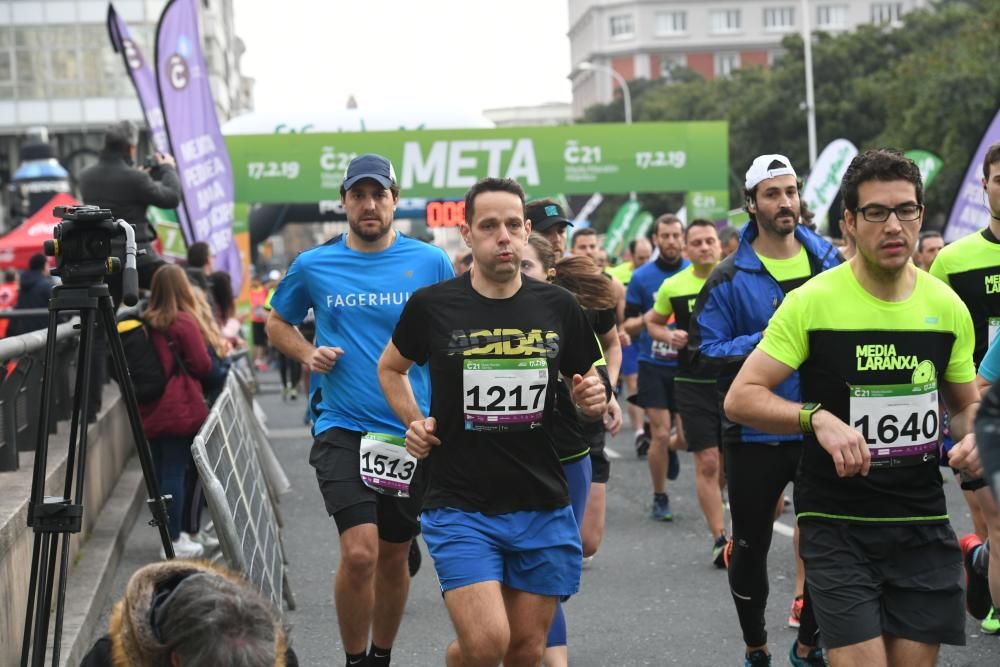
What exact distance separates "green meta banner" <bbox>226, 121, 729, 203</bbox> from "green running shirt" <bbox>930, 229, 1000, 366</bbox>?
68.7 ft

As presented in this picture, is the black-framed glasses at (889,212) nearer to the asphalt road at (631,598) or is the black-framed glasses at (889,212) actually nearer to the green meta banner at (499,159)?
the asphalt road at (631,598)

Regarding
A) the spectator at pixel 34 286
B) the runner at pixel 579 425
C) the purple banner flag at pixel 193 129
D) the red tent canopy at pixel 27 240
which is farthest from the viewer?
the red tent canopy at pixel 27 240

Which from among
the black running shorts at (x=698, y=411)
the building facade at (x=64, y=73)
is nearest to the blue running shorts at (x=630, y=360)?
the black running shorts at (x=698, y=411)

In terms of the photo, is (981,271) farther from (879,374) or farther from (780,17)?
(780,17)

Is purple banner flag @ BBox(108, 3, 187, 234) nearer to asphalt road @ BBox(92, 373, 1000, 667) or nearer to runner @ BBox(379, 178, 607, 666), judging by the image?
asphalt road @ BBox(92, 373, 1000, 667)

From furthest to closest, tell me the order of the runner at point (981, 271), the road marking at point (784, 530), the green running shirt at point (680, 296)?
the green running shirt at point (680, 296) → the road marking at point (784, 530) → the runner at point (981, 271)

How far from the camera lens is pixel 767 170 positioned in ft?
22.2

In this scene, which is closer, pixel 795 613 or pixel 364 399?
pixel 364 399

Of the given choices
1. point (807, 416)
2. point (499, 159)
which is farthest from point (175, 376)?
point (499, 159)

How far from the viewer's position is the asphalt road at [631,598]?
7359mm

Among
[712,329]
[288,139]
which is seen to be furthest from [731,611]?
[288,139]

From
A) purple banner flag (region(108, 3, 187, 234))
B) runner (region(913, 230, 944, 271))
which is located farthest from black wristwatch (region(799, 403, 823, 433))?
purple banner flag (region(108, 3, 187, 234))

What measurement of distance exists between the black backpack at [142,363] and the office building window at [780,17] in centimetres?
13834

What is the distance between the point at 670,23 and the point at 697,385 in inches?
5473
